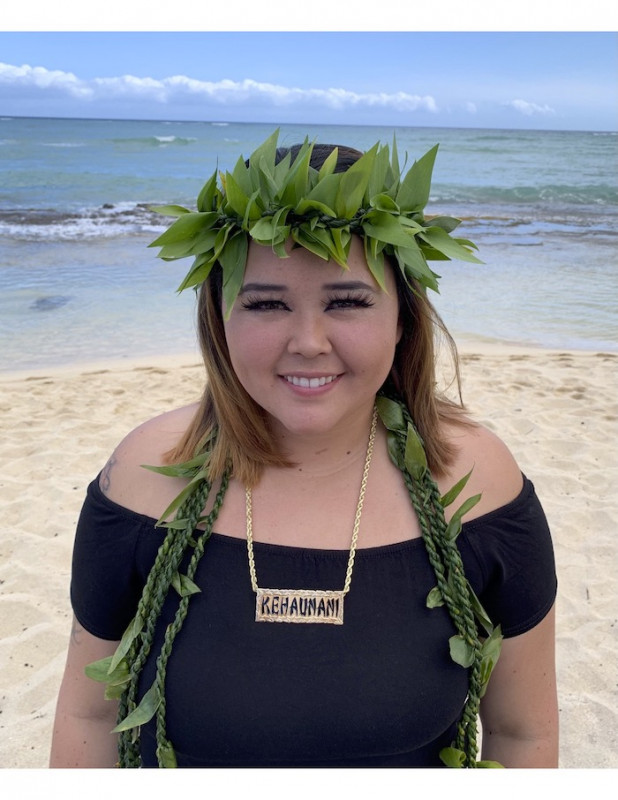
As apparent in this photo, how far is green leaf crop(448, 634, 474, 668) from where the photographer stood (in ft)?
5.17

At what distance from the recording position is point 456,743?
67.4 inches

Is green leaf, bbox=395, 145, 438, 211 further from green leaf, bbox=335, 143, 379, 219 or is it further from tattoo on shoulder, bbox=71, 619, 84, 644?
tattoo on shoulder, bbox=71, 619, 84, 644

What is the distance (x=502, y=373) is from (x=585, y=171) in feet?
83.7

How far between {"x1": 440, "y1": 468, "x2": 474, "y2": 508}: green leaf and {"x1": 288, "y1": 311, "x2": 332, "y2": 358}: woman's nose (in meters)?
0.44

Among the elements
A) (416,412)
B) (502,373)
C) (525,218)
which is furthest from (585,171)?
(416,412)

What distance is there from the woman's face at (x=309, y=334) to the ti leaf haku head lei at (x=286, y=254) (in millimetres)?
33

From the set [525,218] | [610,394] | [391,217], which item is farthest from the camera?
[525,218]

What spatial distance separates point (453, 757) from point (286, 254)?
1.14m

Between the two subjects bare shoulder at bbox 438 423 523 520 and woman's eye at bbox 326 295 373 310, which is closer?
woman's eye at bbox 326 295 373 310

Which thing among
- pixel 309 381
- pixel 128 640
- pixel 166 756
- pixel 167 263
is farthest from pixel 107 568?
pixel 167 263

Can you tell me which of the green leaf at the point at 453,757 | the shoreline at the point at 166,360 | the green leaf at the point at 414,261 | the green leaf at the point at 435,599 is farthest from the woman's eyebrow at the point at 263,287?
the shoreline at the point at 166,360

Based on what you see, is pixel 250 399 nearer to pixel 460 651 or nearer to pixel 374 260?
pixel 374 260

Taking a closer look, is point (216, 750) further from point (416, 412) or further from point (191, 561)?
point (416, 412)

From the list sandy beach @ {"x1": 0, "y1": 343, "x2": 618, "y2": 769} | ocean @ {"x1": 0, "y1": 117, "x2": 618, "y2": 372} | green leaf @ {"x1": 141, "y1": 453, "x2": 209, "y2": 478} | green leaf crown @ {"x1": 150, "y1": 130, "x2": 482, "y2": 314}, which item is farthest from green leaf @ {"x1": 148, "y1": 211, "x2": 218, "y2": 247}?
sandy beach @ {"x1": 0, "y1": 343, "x2": 618, "y2": 769}
